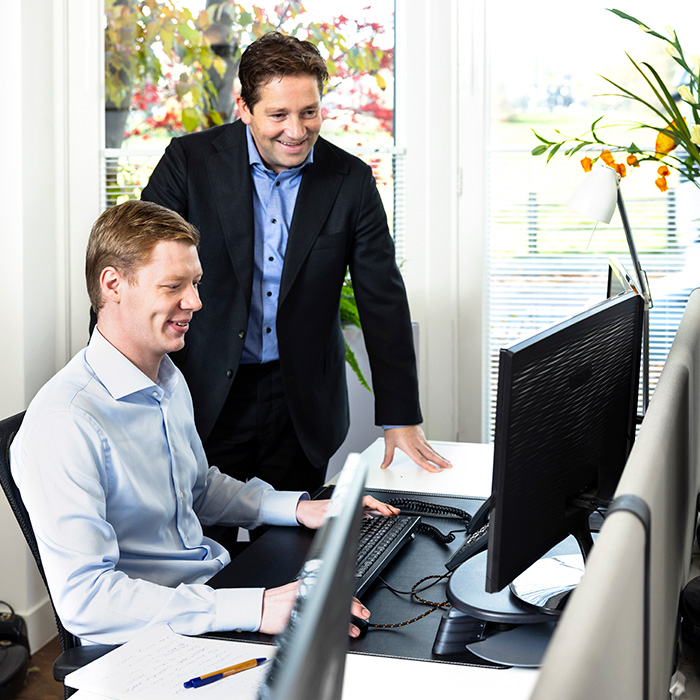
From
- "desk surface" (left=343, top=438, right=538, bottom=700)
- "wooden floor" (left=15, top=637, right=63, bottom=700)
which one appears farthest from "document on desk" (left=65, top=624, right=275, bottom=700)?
"wooden floor" (left=15, top=637, right=63, bottom=700)

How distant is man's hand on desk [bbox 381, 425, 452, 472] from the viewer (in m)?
2.11

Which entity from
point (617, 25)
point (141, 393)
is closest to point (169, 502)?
point (141, 393)

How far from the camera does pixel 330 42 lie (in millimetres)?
3154

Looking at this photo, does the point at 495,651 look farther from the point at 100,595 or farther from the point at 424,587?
the point at 100,595

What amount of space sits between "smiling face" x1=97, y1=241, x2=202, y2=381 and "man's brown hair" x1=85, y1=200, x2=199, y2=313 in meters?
0.01

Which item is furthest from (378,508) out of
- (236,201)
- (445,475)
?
(236,201)

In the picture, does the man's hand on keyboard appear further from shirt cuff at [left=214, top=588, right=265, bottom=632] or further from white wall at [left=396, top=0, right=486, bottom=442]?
white wall at [left=396, top=0, right=486, bottom=442]

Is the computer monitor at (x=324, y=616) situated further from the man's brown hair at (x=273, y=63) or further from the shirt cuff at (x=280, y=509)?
the man's brown hair at (x=273, y=63)

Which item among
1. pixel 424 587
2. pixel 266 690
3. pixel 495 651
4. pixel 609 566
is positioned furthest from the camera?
pixel 424 587

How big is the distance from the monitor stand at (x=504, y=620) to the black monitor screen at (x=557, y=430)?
10 centimetres

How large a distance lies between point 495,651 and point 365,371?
1.83 metres

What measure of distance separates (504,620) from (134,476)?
2.03ft

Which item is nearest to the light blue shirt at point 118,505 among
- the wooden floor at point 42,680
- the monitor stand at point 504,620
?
the monitor stand at point 504,620

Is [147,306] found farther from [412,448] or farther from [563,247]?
[563,247]
